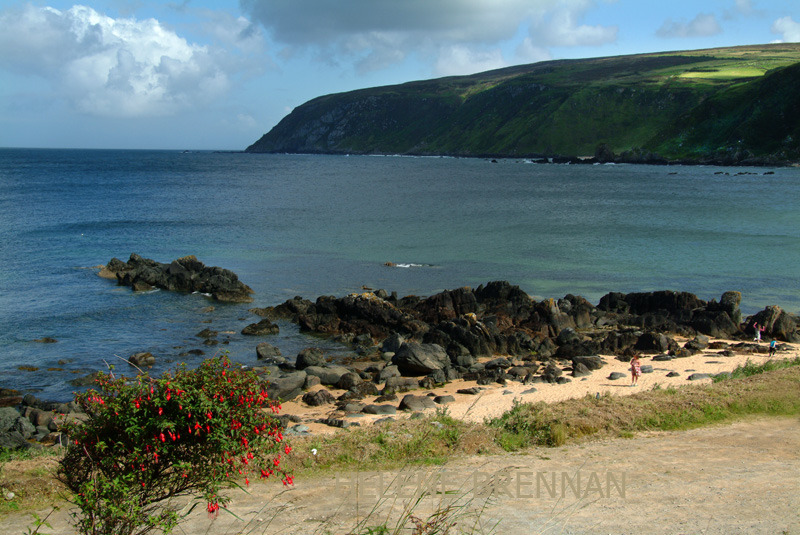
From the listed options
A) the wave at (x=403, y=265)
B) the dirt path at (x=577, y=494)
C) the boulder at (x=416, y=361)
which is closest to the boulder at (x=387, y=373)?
the boulder at (x=416, y=361)

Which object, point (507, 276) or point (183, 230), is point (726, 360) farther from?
point (183, 230)

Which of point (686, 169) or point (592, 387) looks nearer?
point (592, 387)

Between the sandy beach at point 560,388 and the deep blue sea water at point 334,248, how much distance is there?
26.8 ft

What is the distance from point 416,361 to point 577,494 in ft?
45.9

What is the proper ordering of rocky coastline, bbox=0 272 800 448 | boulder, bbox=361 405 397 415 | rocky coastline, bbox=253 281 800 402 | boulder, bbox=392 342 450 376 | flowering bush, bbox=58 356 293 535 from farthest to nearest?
1. boulder, bbox=392 342 450 376
2. rocky coastline, bbox=253 281 800 402
3. rocky coastline, bbox=0 272 800 448
4. boulder, bbox=361 405 397 415
5. flowering bush, bbox=58 356 293 535

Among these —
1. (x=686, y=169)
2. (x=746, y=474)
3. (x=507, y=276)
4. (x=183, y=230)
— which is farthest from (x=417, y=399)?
(x=686, y=169)

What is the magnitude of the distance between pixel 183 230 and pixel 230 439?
2489 inches

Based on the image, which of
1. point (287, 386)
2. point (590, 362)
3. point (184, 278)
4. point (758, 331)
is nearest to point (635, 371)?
point (590, 362)

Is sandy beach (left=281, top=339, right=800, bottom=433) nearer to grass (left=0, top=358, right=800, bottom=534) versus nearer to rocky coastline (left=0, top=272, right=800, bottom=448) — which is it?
rocky coastline (left=0, top=272, right=800, bottom=448)

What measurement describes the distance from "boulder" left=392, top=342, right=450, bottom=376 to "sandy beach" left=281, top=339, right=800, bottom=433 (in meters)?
1.29

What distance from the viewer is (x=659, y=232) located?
67188mm

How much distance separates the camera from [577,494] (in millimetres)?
11562

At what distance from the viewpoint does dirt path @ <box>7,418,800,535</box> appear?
10109 mm

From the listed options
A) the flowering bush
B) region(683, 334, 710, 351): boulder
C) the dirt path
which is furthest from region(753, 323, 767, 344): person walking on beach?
the flowering bush
